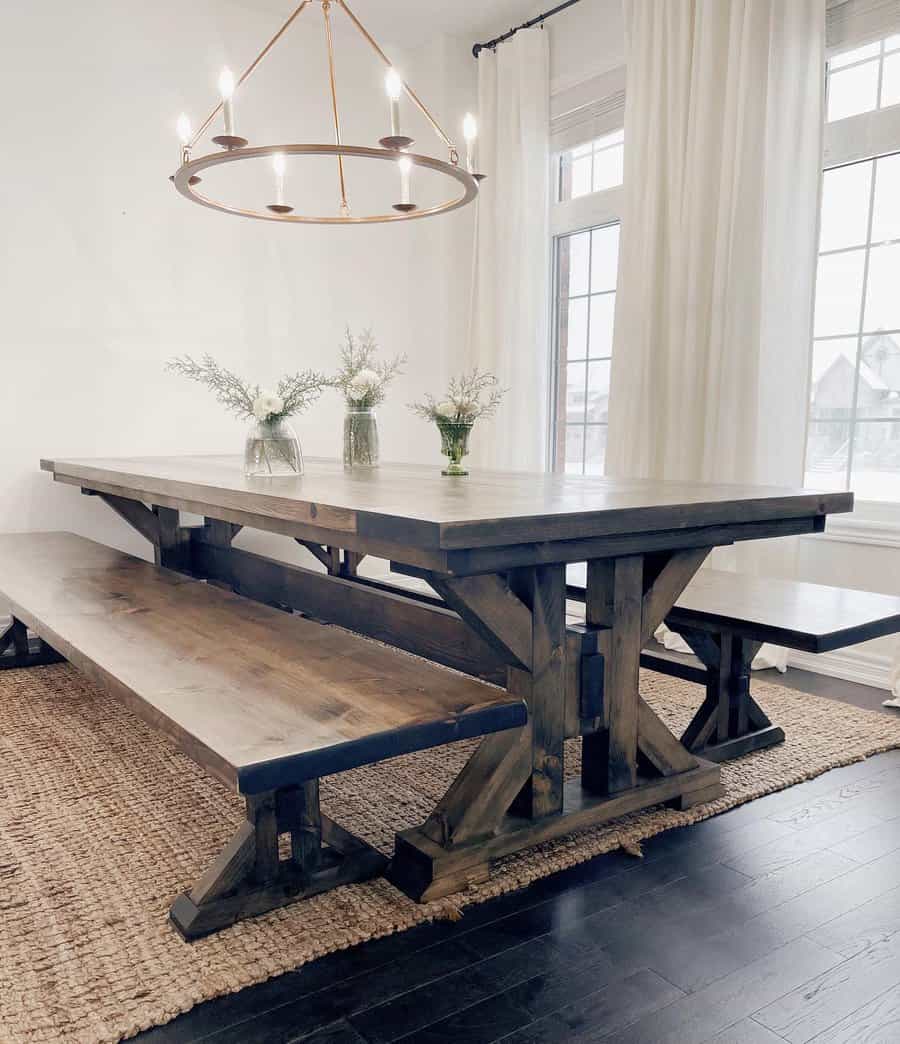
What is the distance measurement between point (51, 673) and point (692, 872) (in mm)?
2392

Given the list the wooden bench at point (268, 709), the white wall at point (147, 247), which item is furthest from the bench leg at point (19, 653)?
the wooden bench at point (268, 709)

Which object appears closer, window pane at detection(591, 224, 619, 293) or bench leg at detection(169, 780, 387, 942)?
bench leg at detection(169, 780, 387, 942)

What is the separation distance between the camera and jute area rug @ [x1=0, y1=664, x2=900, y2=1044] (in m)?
1.35

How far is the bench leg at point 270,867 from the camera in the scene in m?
1.51

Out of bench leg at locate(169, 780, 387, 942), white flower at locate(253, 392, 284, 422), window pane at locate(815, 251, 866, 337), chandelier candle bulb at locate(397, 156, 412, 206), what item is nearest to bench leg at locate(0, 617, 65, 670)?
white flower at locate(253, 392, 284, 422)

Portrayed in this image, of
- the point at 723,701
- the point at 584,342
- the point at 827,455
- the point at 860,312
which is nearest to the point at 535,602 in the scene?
the point at 723,701

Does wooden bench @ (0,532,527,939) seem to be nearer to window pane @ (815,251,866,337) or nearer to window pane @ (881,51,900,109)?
window pane @ (815,251,866,337)

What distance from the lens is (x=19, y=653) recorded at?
322 cm

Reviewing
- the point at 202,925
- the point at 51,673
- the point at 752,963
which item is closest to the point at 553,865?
the point at 752,963

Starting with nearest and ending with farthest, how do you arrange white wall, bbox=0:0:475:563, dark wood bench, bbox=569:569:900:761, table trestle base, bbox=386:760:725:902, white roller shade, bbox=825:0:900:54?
1. table trestle base, bbox=386:760:725:902
2. dark wood bench, bbox=569:569:900:761
3. white roller shade, bbox=825:0:900:54
4. white wall, bbox=0:0:475:563

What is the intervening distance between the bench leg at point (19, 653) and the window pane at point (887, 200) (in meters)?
3.37

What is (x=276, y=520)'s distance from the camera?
1.89m

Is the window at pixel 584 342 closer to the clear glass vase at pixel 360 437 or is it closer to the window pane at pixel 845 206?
the window pane at pixel 845 206

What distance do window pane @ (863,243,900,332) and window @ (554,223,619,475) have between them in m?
1.28
